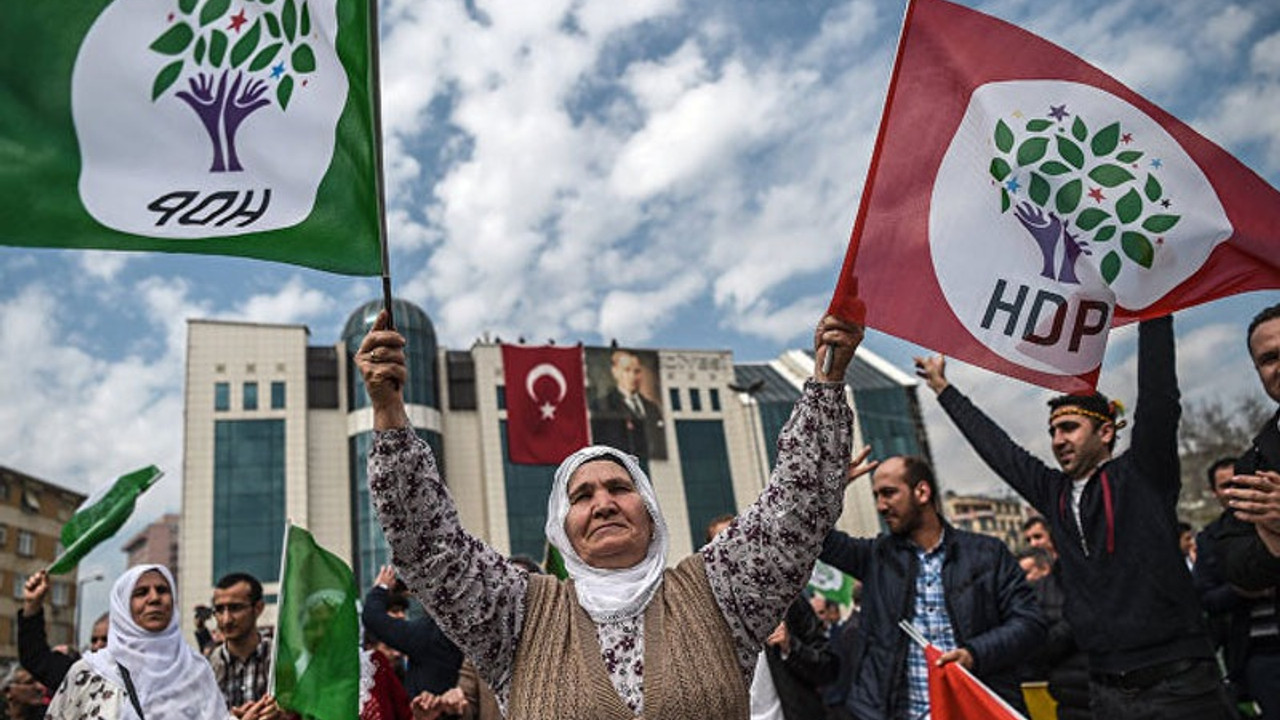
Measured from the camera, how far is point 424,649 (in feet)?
16.3

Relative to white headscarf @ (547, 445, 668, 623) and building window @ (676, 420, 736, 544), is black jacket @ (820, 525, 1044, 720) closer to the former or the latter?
white headscarf @ (547, 445, 668, 623)

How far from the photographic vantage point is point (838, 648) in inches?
266

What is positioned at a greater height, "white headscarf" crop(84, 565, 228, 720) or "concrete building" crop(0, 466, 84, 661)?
"concrete building" crop(0, 466, 84, 661)

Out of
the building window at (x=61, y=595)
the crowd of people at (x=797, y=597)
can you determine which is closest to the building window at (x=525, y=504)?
the building window at (x=61, y=595)

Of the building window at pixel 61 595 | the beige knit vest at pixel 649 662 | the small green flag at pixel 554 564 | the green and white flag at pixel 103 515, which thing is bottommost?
the beige knit vest at pixel 649 662

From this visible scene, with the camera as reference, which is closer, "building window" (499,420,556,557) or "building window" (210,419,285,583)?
"building window" (210,419,285,583)

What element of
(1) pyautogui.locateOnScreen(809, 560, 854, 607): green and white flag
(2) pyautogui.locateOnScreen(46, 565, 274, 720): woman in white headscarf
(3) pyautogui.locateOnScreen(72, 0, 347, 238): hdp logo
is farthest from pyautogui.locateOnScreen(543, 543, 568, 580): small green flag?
(1) pyautogui.locateOnScreen(809, 560, 854, 607): green and white flag

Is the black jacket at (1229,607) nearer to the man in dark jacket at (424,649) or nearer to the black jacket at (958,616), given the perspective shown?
the black jacket at (958,616)

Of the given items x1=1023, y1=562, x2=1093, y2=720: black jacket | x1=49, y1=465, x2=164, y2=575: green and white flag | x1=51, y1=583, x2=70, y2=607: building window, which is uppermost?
x1=51, y1=583, x2=70, y2=607: building window

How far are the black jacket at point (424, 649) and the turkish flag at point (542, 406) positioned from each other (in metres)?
6.76

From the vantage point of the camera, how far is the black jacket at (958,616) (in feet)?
12.7

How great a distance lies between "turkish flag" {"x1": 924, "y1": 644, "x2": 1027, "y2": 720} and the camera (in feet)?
11.6

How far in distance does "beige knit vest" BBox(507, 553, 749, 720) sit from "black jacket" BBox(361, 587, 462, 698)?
8.93 feet

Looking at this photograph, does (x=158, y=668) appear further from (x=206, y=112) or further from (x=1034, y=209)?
(x=1034, y=209)
